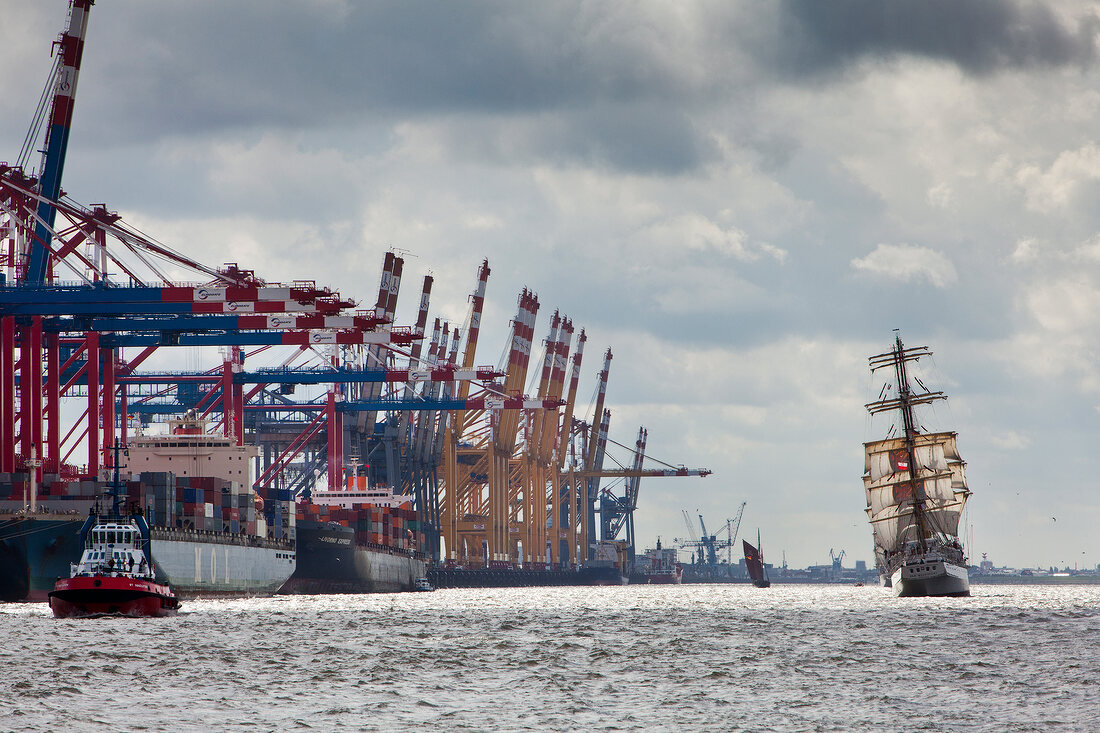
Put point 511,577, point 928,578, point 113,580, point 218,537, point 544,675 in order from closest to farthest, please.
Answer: point 544,675, point 113,580, point 218,537, point 928,578, point 511,577

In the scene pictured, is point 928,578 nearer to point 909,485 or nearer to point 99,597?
point 909,485

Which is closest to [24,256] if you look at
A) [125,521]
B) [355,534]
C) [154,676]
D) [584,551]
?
[125,521]

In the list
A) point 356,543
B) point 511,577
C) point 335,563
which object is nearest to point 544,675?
point 335,563

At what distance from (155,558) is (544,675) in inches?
1410

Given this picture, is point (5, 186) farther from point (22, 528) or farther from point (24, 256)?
point (22, 528)

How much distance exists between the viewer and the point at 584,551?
19112cm

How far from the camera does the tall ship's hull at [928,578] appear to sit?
80.6 m

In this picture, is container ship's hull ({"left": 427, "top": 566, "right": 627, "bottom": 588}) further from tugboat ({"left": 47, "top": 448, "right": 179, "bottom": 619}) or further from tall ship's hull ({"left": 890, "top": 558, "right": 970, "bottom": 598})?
tugboat ({"left": 47, "top": 448, "right": 179, "bottom": 619})

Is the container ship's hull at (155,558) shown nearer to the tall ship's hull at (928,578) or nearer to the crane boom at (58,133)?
the crane boom at (58,133)

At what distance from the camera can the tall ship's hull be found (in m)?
80.6

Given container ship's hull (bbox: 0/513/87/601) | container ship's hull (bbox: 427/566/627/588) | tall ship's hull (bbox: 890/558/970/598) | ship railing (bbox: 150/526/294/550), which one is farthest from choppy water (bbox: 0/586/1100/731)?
container ship's hull (bbox: 427/566/627/588)

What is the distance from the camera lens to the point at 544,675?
115 feet

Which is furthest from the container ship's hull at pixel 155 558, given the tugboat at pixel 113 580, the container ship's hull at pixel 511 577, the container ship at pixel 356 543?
the container ship's hull at pixel 511 577

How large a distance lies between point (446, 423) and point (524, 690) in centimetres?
10938
